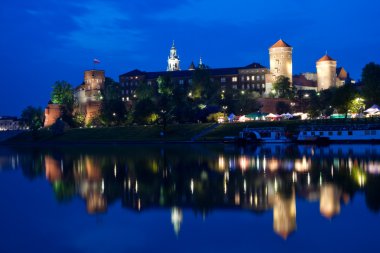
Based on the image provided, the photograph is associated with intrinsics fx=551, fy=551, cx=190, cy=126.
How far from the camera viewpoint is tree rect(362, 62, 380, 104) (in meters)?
71.6

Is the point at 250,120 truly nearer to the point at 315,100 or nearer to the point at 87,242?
the point at 315,100

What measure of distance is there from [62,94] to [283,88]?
143ft

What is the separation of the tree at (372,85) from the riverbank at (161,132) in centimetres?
1327

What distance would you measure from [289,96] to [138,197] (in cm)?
7504

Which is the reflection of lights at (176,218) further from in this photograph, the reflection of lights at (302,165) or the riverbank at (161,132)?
the riverbank at (161,132)

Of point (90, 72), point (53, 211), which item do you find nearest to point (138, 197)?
point (53, 211)

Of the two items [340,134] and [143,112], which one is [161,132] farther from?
[340,134]

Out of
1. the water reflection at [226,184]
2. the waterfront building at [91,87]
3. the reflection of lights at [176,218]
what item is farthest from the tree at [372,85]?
the reflection of lights at [176,218]

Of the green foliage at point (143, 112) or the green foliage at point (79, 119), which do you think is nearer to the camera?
the green foliage at point (143, 112)

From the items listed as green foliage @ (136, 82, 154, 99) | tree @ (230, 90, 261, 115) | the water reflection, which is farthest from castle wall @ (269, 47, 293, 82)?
the water reflection

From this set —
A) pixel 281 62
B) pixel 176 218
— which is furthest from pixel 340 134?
pixel 281 62

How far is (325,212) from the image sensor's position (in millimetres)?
15742

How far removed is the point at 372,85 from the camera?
236ft

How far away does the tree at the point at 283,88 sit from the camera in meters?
93.5
